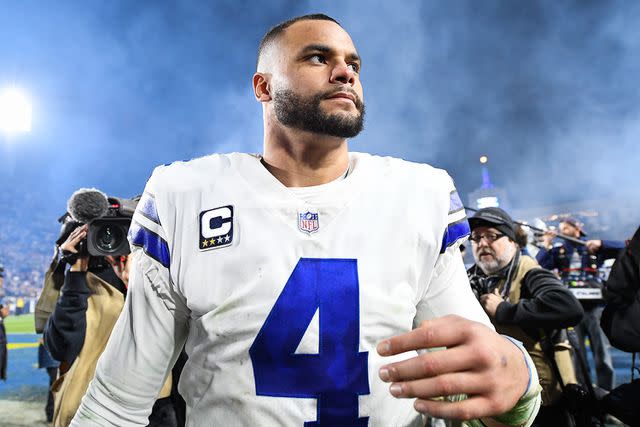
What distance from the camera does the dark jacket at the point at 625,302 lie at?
2.14 metres

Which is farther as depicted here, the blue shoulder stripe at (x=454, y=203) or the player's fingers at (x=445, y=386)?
the blue shoulder stripe at (x=454, y=203)

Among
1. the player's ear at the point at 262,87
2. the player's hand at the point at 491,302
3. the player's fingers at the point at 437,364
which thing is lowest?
the player's fingers at the point at 437,364

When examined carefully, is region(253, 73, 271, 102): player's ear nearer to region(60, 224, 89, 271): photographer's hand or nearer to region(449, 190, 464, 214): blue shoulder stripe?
region(449, 190, 464, 214): blue shoulder stripe

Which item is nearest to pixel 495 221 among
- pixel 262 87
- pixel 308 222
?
pixel 262 87

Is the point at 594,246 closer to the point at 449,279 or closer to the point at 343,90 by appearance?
the point at 449,279

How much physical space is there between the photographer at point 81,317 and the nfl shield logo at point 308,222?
4.04 ft

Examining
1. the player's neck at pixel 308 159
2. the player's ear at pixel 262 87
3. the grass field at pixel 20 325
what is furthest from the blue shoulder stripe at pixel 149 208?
the grass field at pixel 20 325

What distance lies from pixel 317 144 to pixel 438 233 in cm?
43

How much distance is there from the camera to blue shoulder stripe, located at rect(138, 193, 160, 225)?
1235 mm

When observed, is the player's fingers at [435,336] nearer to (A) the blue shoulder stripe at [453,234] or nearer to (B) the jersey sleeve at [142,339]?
(A) the blue shoulder stripe at [453,234]

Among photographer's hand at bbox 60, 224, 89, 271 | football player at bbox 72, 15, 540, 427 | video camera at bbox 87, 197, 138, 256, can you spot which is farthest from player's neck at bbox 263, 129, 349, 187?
photographer's hand at bbox 60, 224, 89, 271

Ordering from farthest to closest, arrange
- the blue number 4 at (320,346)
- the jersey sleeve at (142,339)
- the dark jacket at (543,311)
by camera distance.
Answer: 1. the dark jacket at (543,311)
2. the jersey sleeve at (142,339)
3. the blue number 4 at (320,346)

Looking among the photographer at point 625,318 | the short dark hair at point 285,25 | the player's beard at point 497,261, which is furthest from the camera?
the player's beard at point 497,261

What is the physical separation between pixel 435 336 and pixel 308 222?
0.56 m
